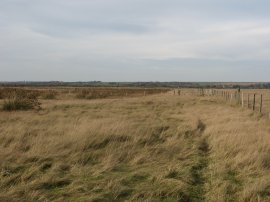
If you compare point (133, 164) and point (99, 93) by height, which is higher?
point (133, 164)

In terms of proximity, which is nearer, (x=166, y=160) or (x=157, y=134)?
(x=166, y=160)

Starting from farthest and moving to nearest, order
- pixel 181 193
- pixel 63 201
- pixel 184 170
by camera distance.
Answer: pixel 184 170
pixel 181 193
pixel 63 201

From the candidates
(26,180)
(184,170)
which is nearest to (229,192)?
(184,170)

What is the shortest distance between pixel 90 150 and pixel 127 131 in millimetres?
2996

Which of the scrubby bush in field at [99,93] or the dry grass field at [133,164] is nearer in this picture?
the dry grass field at [133,164]

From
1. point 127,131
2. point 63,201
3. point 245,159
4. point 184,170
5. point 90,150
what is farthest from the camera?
point 127,131

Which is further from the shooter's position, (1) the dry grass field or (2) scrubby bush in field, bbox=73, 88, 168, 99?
(2) scrubby bush in field, bbox=73, 88, 168, 99

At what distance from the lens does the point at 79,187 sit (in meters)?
6.81

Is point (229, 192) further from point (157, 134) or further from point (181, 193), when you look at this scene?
point (157, 134)

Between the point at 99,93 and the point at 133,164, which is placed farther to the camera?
the point at 99,93

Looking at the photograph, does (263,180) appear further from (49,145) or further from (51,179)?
(49,145)

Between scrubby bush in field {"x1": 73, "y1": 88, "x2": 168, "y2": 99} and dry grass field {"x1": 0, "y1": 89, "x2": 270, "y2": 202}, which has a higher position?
dry grass field {"x1": 0, "y1": 89, "x2": 270, "y2": 202}

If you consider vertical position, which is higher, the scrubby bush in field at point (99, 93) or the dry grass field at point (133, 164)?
the dry grass field at point (133, 164)

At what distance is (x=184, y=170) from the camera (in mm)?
8164
